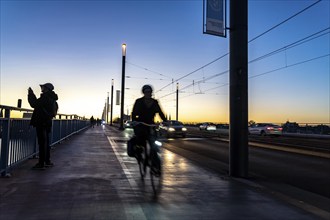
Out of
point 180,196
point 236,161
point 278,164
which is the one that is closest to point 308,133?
point 278,164

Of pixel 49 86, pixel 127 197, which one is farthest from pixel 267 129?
pixel 127 197

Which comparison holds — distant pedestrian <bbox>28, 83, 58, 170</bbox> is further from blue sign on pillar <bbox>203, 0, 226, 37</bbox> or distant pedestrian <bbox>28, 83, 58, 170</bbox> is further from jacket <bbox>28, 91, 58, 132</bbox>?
blue sign on pillar <bbox>203, 0, 226, 37</bbox>

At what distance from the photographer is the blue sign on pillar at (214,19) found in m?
8.88

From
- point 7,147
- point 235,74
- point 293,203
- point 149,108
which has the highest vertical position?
point 235,74

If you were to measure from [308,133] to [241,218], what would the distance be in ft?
140

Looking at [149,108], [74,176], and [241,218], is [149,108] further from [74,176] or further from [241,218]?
[241,218]

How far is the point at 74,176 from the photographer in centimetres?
766

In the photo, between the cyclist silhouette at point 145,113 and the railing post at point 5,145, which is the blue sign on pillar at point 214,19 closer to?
the cyclist silhouette at point 145,113

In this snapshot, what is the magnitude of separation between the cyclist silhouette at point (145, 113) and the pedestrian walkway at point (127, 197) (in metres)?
0.91

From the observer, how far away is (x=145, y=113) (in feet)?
22.9

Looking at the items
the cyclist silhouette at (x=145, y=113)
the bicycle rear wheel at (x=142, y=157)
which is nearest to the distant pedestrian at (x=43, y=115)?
the cyclist silhouette at (x=145, y=113)

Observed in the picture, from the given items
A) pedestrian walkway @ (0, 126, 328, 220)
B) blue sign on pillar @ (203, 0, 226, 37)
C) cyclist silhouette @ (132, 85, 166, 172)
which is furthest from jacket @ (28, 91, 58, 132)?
blue sign on pillar @ (203, 0, 226, 37)

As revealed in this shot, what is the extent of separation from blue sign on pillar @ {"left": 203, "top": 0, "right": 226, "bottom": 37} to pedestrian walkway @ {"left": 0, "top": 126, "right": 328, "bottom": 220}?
3.48 m

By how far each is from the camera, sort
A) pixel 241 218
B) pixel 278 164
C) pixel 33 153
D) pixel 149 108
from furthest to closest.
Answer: pixel 278 164 < pixel 33 153 < pixel 149 108 < pixel 241 218
